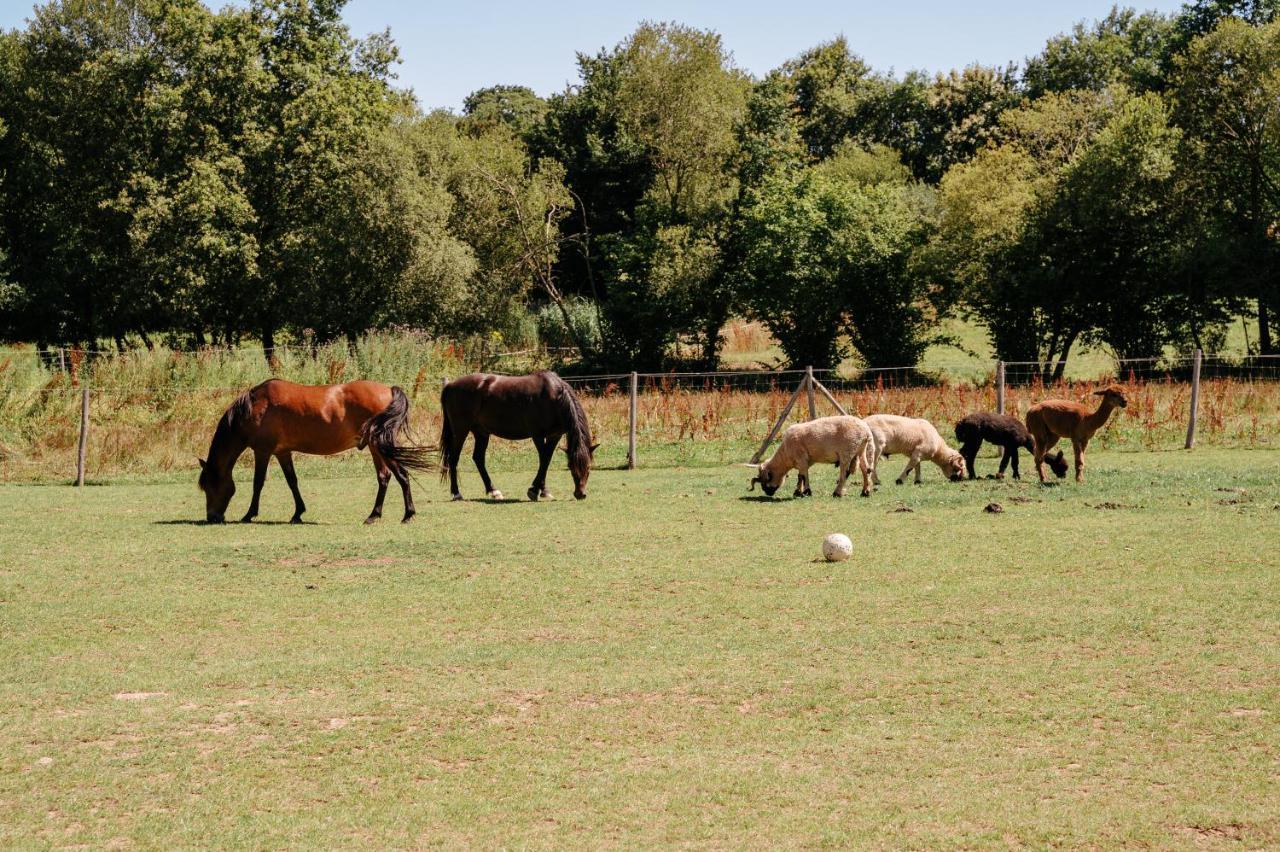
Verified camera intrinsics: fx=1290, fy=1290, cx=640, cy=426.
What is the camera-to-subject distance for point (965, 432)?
61.6 feet

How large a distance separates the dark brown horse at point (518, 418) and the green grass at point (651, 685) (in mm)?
3240

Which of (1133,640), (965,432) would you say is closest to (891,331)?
(965,432)

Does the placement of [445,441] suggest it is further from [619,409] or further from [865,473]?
[619,409]

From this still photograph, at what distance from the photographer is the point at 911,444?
18406 millimetres

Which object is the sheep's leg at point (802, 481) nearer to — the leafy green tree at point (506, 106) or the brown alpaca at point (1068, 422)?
the brown alpaca at point (1068, 422)

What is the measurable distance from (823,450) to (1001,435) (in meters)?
2.96

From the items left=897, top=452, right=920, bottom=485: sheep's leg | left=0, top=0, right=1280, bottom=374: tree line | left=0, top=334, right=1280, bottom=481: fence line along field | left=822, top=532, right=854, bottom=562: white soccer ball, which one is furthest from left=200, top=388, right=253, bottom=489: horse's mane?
left=0, top=0, right=1280, bottom=374: tree line

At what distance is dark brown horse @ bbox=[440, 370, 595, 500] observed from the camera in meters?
18.5

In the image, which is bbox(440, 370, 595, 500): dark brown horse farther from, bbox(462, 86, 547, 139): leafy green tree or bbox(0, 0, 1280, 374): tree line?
bbox(462, 86, 547, 139): leafy green tree

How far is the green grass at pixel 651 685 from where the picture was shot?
6367 millimetres

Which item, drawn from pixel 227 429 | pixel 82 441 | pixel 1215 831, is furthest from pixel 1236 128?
pixel 1215 831

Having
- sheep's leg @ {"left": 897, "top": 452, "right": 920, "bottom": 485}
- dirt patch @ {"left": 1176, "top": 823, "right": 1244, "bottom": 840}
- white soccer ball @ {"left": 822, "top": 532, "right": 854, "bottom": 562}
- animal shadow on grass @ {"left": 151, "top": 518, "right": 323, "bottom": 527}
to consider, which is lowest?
dirt patch @ {"left": 1176, "top": 823, "right": 1244, "bottom": 840}

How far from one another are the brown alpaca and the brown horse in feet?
28.9

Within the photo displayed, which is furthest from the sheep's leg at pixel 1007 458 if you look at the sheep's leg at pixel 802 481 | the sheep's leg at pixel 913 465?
the sheep's leg at pixel 802 481
